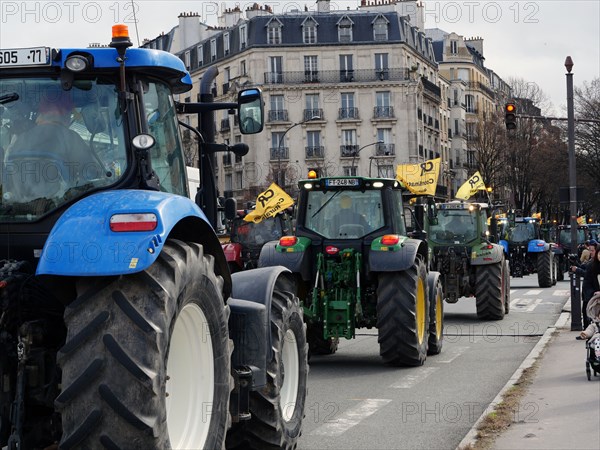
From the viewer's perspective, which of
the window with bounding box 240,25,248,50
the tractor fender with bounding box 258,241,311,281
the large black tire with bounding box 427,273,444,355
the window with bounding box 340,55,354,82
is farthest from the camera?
the window with bounding box 340,55,354,82

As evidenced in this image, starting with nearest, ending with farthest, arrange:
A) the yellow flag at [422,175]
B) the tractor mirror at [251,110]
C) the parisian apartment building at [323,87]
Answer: the tractor mirror at [251,110] < the yellow flag at [422,175] < the parisian apartment building at [323,87]

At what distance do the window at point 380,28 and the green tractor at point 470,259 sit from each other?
5964 centimetres

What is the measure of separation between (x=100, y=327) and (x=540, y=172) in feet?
267

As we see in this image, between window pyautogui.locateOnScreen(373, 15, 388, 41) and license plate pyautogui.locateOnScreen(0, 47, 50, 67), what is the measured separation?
77.4 meters

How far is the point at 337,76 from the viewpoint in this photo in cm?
8181

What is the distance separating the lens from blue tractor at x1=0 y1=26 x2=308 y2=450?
455cm

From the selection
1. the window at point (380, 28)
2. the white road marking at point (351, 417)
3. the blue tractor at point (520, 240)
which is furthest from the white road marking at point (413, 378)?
the window at point (380, 28)

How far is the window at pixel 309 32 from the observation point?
81.2 meters

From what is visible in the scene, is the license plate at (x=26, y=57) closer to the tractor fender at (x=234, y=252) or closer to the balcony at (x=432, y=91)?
Result: the tractor fender at (x=234, y=252)

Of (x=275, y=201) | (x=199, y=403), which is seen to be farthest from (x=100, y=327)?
(x=275, y=201)

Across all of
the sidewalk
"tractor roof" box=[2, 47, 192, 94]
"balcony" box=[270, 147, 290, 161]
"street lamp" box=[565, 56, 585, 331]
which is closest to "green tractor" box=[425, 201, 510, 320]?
"street lamp" box=[565, 56, 585, 331]

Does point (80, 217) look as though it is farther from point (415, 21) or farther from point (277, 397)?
point (415, 21)

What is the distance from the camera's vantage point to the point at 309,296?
1383cm

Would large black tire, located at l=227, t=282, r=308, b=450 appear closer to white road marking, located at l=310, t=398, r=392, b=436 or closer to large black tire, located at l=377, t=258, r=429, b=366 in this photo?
white road marking, located at l=310, t=398, r=392, b=436
